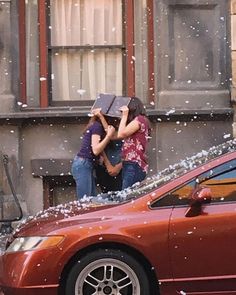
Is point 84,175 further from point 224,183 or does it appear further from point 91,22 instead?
point 224,183

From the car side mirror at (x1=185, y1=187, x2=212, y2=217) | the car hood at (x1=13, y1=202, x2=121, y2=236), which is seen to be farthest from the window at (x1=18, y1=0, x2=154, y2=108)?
the car side mirror at (x1=185, y1=187, x2=212, y2=217)

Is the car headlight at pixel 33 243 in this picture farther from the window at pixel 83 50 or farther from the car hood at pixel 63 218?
the window at pixel 83 50

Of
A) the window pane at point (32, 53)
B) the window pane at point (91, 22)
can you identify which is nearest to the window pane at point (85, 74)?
the window pane at point (91, 22)

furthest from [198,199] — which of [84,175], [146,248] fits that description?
[84,175]

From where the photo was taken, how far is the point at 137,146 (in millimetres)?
10023

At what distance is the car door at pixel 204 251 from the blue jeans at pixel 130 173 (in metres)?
3.10

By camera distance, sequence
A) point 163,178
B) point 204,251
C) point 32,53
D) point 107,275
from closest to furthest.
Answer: point 204,251 → point 107,275 → point 163,178 → point 32,53

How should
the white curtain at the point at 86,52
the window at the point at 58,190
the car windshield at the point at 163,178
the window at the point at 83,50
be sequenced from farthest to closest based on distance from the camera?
the white curtain at the point at 86,52
the window at the point at 83,50
the window at the point at 58,190
the car windshield at the point at 163,178

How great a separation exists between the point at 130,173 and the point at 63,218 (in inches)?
115

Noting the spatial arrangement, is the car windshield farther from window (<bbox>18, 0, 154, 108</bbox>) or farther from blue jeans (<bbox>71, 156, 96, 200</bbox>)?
window (<bbox>18, 0, 154, 108</bbox>)

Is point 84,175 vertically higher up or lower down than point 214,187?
lower down

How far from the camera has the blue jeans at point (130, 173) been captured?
393 inches

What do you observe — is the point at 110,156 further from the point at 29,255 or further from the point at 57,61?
the point at 29,255

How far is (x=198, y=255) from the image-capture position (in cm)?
682
